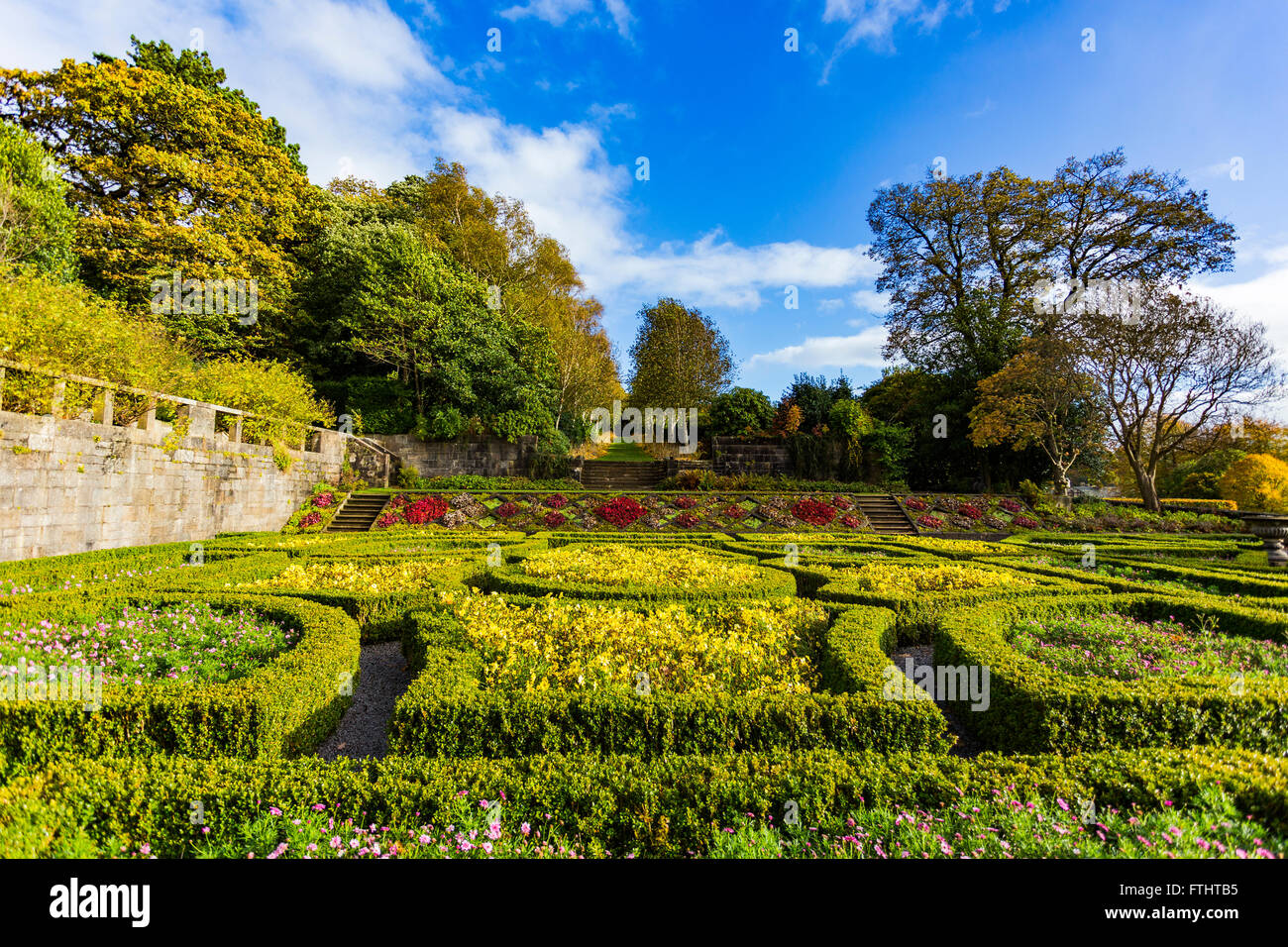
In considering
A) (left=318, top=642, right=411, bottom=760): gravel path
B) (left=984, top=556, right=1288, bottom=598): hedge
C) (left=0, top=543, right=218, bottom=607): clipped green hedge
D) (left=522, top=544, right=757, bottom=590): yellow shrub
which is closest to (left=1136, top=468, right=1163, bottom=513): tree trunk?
(left=984, top=556, right=1288, bottom=598): hedge

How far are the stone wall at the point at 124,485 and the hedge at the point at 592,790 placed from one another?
8444mm

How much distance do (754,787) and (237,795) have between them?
2.53 meters

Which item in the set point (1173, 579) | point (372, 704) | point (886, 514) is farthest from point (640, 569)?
point (886, 514)

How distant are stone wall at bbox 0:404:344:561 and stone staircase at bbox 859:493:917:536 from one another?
694 inches

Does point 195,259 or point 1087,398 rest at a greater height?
point 195,259

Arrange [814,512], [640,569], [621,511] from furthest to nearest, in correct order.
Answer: [814,512]
[621,511]
[640,569]

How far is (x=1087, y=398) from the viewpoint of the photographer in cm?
2002

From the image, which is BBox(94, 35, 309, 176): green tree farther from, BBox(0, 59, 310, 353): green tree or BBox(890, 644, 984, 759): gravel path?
BBox(890, 644, 984, 759): gravel path

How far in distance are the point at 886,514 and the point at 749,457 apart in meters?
7.15

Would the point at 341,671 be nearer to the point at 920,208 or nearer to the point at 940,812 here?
the point at 940,812

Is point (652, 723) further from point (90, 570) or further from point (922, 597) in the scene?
point (90, 570)

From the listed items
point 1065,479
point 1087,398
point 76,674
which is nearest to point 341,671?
point 76,674

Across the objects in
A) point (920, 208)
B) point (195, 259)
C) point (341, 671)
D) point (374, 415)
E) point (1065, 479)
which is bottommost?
point (341, 671)

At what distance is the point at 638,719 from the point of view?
3.51 m
